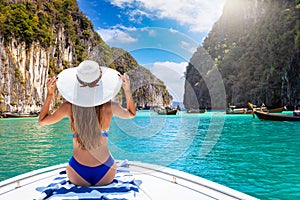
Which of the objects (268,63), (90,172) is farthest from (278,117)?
(268,63)

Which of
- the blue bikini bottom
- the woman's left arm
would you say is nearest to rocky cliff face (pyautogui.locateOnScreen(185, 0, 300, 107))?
the woman's left arm

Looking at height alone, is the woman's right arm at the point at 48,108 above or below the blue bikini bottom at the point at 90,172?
above

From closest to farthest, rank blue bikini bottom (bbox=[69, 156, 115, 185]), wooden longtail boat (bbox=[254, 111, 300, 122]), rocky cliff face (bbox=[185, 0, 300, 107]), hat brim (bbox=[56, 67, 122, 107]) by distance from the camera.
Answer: hat brim (bbox=[56, 67, 122, 107])
blue bikini bottom (bbox=[69, 156, 115, 185])
wooden longtail boat (bbox=[254, 111, 300, 122])
rocky cliff face (bbox=[185, 0, 300, 107])

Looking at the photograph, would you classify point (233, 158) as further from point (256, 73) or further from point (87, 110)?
point (256, 73)

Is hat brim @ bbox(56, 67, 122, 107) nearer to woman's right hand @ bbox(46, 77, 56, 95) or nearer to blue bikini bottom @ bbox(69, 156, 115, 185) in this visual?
woman's right hand @ bbox(46, 77, 56, 95)

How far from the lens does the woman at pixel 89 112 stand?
5.73 feet

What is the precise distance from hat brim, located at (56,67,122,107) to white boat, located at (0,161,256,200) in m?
0.72

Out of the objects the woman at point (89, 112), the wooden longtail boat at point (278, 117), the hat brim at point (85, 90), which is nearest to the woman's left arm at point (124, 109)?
the woman at point (89, 112)

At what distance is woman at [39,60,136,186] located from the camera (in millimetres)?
1745

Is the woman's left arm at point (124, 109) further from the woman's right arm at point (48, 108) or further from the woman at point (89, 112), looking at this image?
the woman's right arm at point (48, 108)

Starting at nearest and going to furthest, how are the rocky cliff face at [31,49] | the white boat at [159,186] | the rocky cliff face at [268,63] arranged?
the white boat at [159,186], the rocky cliff face at [31,49], the rocky cliff face at [268,63]

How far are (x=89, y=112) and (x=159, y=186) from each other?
35.8 inches

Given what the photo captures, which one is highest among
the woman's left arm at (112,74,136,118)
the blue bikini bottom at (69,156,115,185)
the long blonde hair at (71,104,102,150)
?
the woman's left arm at (112,74,136,118)

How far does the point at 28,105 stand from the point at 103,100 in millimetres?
36208
